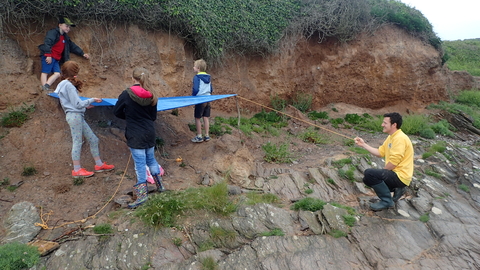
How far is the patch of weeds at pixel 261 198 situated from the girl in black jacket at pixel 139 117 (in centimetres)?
151

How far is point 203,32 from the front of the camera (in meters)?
8.27

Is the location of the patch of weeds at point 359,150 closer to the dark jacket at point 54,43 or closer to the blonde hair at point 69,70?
the blonde hair at point 69,70

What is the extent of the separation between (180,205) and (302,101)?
7632mm

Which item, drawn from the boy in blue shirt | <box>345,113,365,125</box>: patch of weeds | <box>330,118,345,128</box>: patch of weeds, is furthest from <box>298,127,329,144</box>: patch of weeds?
the boy in blue shirt

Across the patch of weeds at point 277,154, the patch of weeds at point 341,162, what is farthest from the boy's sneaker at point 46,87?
the patch of weeds at point 341,162

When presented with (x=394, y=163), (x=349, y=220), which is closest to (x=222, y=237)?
(x=349, y=220)

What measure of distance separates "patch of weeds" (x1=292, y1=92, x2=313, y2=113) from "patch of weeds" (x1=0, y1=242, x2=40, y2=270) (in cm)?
883

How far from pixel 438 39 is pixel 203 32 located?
944 centimetres

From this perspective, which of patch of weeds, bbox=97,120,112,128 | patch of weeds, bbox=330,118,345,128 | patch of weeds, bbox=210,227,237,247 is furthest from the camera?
patch of weeds, bbox=330,118,345,128

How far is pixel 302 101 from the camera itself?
10930 millimetres

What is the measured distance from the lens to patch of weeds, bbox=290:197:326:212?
4.57 metres

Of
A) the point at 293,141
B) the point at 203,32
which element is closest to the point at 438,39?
the point at 293,141

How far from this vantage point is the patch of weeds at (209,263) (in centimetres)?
352

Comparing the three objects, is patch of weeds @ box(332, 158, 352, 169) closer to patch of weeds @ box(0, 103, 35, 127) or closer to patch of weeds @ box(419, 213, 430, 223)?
patch of weeds @ box(419, 213, 430, 223)
